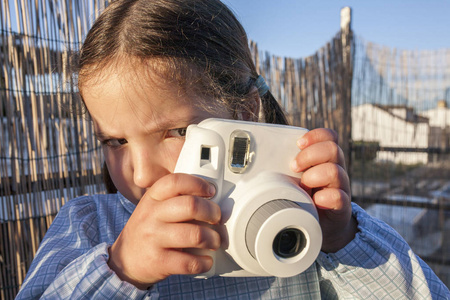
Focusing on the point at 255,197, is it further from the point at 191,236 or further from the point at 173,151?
the point at 173,151

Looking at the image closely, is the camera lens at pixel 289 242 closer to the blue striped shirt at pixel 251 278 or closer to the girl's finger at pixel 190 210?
the girl's finger at pixel 190 210

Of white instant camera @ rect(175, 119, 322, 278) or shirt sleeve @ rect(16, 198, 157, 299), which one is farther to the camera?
shirt sleeve @ rect(16, 198, 157, 299)

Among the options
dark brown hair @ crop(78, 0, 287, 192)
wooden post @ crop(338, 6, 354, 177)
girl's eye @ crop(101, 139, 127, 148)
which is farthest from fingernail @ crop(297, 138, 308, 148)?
wooden post @ crop(338, 6, 354, 177)

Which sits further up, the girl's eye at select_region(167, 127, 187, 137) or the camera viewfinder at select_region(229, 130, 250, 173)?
the girl's eye at select_region(167, 127, 187, 137)

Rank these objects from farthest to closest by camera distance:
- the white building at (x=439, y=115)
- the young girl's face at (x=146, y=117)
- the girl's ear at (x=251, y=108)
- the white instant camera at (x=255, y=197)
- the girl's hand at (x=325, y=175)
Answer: the white building at (x=439, y=115) < the girl's ear at (x=251, y=108) < the young girl's face at (x=146, y=117) < the girl's hand at (x=325, y=175) < the white instant camera at (x=255, y=197)

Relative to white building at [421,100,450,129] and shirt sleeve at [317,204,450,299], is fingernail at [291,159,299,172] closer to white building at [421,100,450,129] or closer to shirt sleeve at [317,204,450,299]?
shirt sleeve at [317,204,450,299]

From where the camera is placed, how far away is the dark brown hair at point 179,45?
72 cm

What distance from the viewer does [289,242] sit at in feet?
1.67

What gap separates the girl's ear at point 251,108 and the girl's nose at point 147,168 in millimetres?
225

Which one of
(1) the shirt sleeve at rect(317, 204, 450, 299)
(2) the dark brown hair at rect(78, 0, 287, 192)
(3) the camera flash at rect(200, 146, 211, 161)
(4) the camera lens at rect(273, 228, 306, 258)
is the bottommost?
(1) the shirt sleeve at rect(317, 204, 450, 299)

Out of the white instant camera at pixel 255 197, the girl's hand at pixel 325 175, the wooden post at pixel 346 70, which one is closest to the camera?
the white instant camera at pixel 255 197

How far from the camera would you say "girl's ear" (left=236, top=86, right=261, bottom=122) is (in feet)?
2.74

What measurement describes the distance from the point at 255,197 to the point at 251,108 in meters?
0.42

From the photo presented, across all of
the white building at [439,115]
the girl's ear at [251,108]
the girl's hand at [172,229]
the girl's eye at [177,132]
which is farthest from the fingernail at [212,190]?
the white building at [439,115]
